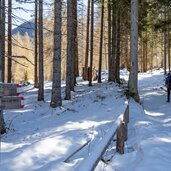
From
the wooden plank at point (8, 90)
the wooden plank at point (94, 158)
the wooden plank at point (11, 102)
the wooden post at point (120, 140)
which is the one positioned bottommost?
the wooden post at point (120, 140)

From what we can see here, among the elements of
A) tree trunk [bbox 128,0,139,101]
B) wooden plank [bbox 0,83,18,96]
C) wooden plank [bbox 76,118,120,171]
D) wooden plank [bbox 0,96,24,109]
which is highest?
tree trunk [bbox 128,0,139,101]

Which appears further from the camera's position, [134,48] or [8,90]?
[134,48]

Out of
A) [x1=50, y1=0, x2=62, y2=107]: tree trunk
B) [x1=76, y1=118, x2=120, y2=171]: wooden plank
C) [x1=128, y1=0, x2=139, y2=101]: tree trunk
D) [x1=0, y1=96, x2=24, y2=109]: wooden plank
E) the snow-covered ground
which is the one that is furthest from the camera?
[x1=128, y1=0, x2=139, y2=101]: tree trunk

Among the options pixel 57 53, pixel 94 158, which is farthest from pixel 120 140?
pixel 57 53

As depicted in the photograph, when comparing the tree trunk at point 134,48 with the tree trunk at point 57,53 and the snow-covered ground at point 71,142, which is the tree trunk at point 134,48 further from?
the tree trunk at point 57,53

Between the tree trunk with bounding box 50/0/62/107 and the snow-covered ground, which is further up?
the tree trunk with bounding box 50/0/62/107

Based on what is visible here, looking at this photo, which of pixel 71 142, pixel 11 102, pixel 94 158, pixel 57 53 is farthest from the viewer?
pixel 57 53

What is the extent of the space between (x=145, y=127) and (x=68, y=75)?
10118mm

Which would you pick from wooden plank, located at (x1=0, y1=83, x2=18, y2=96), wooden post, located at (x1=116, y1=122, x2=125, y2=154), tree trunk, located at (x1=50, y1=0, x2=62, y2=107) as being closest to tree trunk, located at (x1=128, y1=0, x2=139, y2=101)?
tree trunk, located at (x1=50, y1=0, x2=62, y2=107)

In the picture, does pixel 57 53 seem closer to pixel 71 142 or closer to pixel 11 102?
pixel 71 142

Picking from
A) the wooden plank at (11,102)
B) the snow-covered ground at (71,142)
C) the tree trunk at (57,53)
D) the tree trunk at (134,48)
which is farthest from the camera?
the tree trunk at (134,48)

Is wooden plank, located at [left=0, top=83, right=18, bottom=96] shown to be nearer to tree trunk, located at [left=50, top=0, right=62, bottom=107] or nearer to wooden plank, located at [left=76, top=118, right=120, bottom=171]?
wooden plank, located at [left=76, top=118, right=120, bottom=171]

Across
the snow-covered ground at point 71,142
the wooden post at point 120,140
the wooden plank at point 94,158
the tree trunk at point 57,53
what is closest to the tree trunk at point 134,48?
the snow-covered ground at point 71,142

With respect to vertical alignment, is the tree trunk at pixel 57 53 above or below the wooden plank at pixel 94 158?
above
